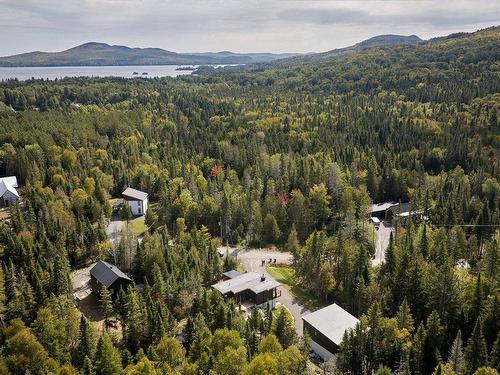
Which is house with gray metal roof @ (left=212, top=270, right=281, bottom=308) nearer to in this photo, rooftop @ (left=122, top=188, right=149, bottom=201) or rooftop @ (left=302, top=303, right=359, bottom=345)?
rooftop @ (left=302, top=303, right=359, bottom=345)

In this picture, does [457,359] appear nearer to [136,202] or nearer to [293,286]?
[293,286]

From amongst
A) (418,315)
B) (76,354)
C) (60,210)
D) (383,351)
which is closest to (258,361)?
(383,351)

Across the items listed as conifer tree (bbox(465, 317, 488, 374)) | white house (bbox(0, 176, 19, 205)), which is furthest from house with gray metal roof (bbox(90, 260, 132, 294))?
white house (bbox(0, 176, 19, 205))

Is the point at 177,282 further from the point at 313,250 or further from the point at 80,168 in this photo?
the point at 80,168

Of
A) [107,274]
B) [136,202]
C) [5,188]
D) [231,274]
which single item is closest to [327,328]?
[231,274]

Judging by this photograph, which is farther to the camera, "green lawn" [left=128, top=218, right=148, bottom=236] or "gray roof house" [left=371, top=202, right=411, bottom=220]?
"gray roof house" [left=371, top=202, right=411, bottom=220]

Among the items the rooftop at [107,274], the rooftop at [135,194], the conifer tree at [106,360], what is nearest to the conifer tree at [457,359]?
the conifer tree at [106,360]
